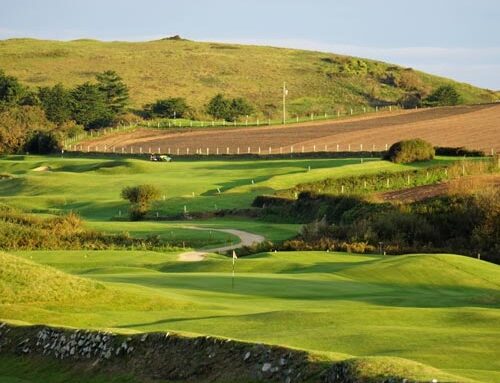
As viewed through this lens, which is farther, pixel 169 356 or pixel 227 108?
pixel 227 108

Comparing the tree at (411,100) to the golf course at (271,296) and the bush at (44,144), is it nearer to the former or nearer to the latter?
the bush at (44,144)

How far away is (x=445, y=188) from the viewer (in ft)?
224

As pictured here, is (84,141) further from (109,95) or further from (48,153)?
(109,95)

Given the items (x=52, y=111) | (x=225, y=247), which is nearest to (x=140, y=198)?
(x=225, y=247)

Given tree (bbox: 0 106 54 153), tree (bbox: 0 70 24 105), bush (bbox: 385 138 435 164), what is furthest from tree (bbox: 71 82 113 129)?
bush (bbox: 385 138 435 164)

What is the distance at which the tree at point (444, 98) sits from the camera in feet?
527

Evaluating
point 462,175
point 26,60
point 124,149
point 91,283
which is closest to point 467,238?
point 462,175

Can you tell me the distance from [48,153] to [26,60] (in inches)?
3262

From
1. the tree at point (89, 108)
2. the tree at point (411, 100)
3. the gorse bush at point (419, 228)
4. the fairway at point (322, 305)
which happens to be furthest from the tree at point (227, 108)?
the fairway at point (322, 305)

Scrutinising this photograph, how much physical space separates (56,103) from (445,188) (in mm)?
90241

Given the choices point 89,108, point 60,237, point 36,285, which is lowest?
point 60,237

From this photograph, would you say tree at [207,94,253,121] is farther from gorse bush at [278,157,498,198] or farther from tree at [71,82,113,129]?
gorse bush at [278,157,498,198]

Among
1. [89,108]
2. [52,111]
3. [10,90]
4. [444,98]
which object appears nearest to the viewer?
[52,111]

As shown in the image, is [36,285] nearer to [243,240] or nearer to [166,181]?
[243,240]
